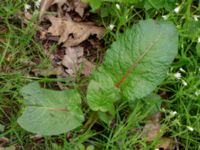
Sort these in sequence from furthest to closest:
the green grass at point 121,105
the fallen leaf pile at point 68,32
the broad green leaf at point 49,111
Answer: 1. the fallen leaf pile at point 68,32
2. the green grass at point 121,105
3. the broad green leaf at point 49,111

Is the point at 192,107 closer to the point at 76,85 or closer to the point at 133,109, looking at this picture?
the point at 133,109

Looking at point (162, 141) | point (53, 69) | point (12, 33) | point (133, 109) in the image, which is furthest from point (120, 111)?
point (12, 33)

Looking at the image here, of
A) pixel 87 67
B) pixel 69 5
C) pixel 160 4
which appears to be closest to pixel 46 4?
pixel 69 5

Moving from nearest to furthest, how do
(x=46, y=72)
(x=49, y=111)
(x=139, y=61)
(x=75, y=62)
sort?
(x=49, y=111) < (x=139, y=61) < (x=46, y=72) < (x=75, y=62)

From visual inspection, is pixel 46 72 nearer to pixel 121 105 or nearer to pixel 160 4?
pixel 121 105

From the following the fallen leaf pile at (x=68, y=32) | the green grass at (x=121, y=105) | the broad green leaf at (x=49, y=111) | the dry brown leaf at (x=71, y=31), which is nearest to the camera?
the broad green leaf at (x=49, y=111)

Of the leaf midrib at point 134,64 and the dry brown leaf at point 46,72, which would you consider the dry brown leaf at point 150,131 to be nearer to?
the leaf midrib at point 134,64

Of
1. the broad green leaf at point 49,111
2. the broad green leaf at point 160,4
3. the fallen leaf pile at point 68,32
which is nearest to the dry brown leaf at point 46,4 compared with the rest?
the fallen leaf pile at point 68,32
